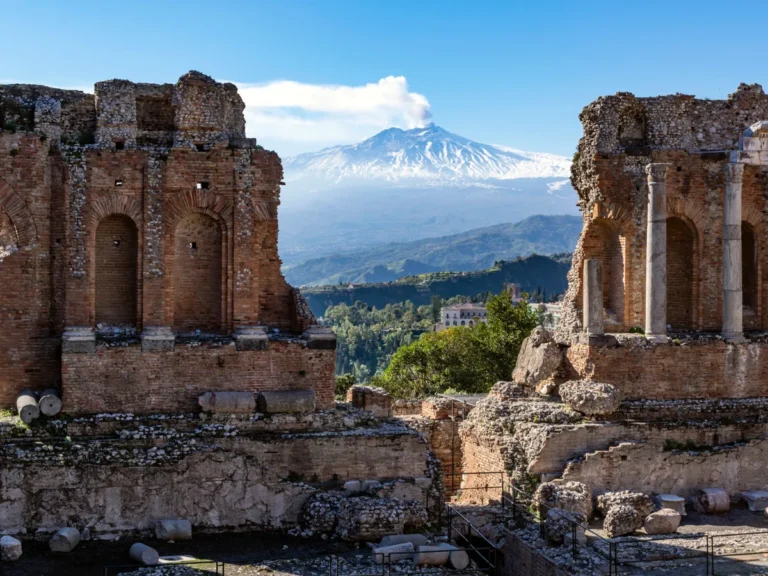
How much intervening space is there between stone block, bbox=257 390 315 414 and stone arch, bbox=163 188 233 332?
7.56 feet

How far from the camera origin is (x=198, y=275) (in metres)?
25.7

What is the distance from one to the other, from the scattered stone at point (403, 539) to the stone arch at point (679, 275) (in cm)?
1126

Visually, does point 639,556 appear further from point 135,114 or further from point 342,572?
point 135,114

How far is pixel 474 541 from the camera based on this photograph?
24125 millimetres

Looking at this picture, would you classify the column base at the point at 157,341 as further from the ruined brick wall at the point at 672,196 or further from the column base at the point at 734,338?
the column base at the point at 734,338

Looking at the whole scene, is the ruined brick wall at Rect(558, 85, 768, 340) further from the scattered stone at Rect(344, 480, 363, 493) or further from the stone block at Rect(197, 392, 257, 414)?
the stone block at Rect(197, 392, 257, 414)

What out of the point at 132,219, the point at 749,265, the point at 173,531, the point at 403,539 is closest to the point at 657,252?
the point at 749,265

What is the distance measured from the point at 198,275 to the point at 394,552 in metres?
8.86

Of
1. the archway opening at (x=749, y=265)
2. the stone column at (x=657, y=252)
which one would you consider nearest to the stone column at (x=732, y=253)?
the archway opening at (x=749, y=265)

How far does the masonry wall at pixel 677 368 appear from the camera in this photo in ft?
88.8

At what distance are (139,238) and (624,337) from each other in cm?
1246

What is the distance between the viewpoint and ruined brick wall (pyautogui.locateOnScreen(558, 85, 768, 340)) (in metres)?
28.3

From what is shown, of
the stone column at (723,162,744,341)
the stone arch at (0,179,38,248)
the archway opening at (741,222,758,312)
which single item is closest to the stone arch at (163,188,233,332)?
the stone arch at (0,179,38,248)

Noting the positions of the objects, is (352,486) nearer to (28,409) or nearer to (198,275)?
(198,275)
